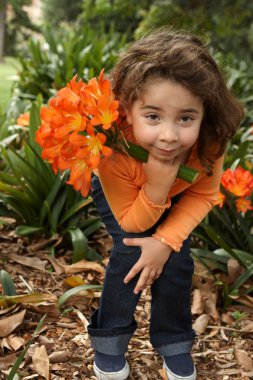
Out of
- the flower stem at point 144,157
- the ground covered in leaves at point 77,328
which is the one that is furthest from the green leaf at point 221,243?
the flower stem at point 144,157

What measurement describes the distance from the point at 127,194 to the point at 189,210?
0.75ft

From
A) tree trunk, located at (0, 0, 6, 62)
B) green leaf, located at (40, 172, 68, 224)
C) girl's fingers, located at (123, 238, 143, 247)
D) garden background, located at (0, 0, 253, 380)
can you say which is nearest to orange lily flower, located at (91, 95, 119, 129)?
girl's fingers, located at (123, 238, 143, 247)

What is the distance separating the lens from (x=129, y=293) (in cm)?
183

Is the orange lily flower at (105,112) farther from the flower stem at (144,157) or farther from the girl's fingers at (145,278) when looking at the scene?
the girl's fingers at (145,278)

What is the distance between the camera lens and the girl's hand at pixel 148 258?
1.73 metres

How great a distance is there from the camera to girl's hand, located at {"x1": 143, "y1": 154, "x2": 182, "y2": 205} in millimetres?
1616

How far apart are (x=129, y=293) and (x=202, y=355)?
1.89 ft

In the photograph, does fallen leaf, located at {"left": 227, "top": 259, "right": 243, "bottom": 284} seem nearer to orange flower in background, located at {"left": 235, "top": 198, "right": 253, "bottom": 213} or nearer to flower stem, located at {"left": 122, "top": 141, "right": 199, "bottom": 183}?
orange flower in background, located at {"left": 235, "top": 198, "right": 253, "bottom": 213}

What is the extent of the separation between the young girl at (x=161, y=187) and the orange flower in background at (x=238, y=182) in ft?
2.07

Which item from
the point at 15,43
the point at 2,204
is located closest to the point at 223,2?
the point at 2,204

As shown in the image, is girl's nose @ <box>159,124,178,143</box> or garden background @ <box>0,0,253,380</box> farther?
garden background @ <box>0,0,253,380</box>

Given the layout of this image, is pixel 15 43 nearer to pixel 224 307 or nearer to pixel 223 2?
pixel 223 2

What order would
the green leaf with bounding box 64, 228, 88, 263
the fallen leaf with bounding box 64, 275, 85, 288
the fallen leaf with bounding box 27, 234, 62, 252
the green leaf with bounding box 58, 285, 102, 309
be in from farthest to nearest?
the fallen leaf with bounding box 27, 234, 62, 252 < the green leaf with bounding box 64, 228, 88, 263 < the fallen leaf with bounding box 64, 275, 85, 288 < the green leaf with bounding box 58, 285, 102, 309

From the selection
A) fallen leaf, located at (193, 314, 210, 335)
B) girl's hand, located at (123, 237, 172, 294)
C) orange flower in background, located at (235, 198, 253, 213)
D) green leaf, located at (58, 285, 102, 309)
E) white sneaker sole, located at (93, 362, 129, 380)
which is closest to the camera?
girl's hand, located at (123, 237, 172, 294)
